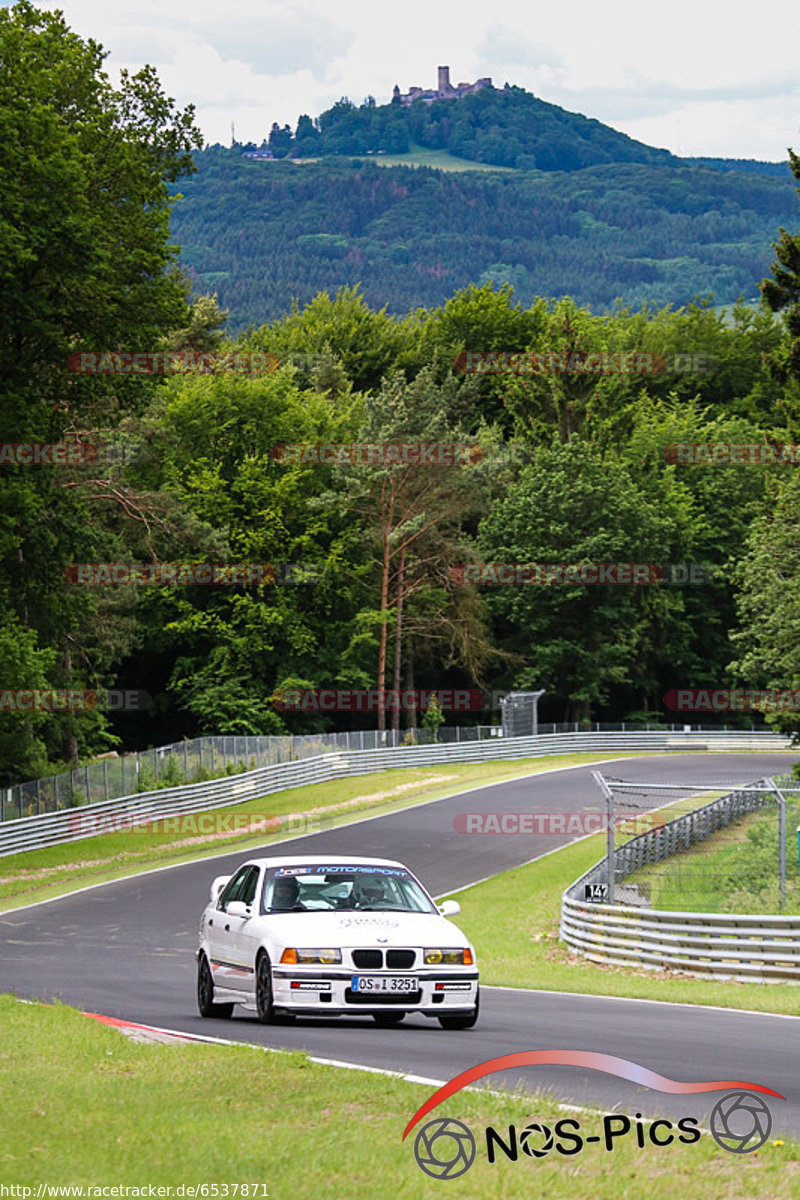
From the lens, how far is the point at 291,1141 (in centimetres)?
741

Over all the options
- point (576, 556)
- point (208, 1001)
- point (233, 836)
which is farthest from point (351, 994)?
point (576, 556)

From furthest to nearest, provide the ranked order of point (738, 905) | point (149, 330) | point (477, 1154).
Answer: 1. point (149, 330)
2. point (738, 905)
3. point (477, 1154)

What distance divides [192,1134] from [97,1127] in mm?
579

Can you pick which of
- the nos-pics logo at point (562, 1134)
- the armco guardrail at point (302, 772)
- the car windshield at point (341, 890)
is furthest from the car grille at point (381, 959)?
the armco guardrail at point (302, 772)

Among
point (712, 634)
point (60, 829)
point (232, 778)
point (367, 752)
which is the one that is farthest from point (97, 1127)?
point (712, 634)

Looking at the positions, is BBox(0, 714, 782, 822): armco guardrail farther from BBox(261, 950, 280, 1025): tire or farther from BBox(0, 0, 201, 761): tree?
BBox(261, 950, 280, 1025): tire

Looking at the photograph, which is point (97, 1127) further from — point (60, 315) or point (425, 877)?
point (60, 315)

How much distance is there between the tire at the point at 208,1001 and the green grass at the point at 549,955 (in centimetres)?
530

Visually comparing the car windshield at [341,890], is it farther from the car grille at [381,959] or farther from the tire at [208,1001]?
the tire at [208,1001]

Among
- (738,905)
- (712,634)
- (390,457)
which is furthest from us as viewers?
(712,634)

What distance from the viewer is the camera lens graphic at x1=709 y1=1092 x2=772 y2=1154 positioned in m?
7.57

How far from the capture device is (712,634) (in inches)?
3388

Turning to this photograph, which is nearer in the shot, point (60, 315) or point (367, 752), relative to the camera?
point (60, 315)

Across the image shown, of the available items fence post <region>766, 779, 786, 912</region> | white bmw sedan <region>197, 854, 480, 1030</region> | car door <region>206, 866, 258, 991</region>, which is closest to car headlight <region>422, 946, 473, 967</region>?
white bmw sedan <region>197, 854, 480, 1030</region>
